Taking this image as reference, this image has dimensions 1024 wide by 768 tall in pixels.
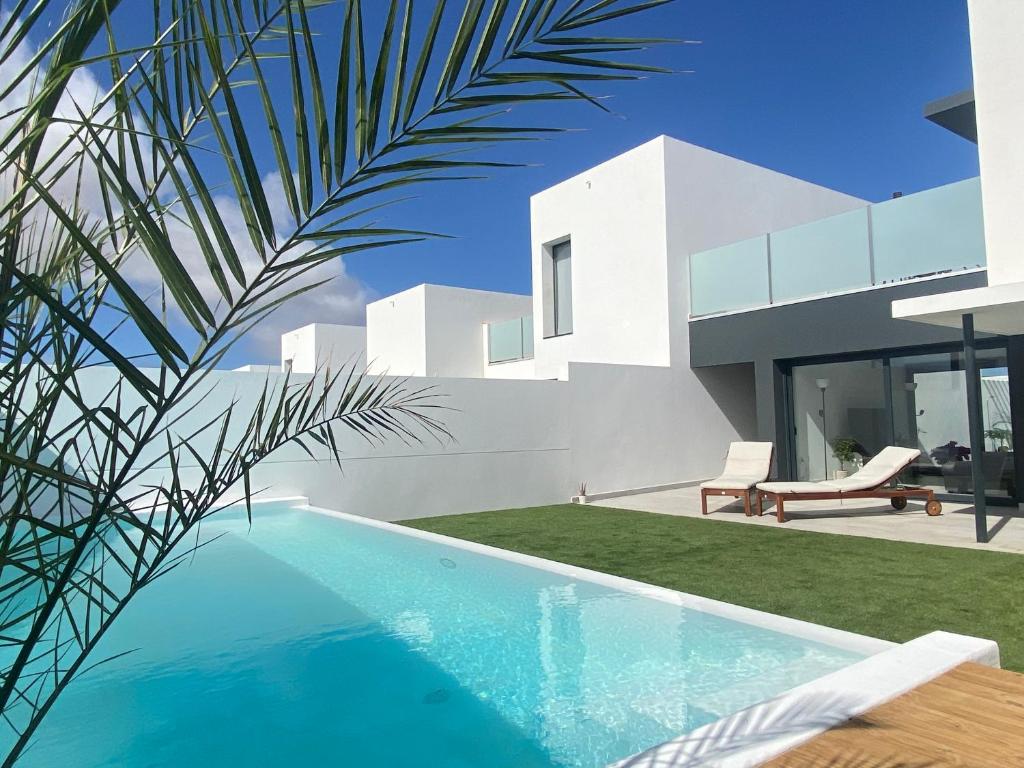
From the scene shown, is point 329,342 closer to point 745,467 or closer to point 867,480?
point 745,467

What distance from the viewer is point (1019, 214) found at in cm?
780

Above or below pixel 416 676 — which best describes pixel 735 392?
above

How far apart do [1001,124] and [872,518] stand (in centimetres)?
527

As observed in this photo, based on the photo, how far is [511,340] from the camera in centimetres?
1925

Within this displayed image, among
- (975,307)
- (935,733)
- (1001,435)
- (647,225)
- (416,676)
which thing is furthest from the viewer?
(647,225)

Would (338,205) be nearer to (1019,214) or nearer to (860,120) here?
(1019,214)

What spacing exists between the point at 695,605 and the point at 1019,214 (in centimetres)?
657

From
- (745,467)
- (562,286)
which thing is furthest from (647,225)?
(745,467)

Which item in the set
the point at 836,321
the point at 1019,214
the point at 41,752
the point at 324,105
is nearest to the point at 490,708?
the point at 41,752

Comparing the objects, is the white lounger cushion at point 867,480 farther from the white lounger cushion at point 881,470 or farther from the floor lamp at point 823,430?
the floor lamp at point 823,430

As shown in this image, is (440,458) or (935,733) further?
(440,458)

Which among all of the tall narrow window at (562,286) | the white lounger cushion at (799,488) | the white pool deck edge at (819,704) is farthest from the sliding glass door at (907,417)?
the white pool deck edge at (819,704)

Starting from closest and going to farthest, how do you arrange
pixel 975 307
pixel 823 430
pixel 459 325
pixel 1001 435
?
pixel 975 307
pixel 1001 435
pixel 823 430
pixel 459 325

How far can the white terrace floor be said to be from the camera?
7.83m
